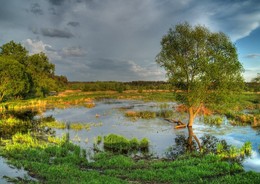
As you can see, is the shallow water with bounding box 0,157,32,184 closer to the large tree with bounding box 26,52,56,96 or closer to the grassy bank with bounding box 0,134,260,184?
the grassy bank with bounding box 0,134,260,184

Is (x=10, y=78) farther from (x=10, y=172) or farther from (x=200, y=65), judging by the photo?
(x=10, y=172)

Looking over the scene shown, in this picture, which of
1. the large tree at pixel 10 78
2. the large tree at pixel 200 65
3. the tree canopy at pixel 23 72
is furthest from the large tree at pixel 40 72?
the large tree at pixel 200 65

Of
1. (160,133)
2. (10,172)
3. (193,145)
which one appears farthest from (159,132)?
(10,172)

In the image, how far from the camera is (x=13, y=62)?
286ft

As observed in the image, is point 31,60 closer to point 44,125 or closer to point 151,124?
point 44,125

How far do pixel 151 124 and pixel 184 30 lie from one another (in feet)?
57.3

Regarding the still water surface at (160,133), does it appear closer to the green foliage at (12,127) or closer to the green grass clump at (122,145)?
the green grass clump at (122,145)

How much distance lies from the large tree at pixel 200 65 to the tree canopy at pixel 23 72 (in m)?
52.4

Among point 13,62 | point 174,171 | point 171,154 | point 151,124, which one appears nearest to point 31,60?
point 13,62

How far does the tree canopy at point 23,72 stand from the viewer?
82.9 metres

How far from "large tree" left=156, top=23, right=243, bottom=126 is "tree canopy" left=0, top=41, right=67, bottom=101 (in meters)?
52.4

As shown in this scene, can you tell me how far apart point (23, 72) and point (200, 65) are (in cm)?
6688

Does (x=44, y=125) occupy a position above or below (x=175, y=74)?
below

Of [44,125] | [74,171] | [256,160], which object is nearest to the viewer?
[74,171]
